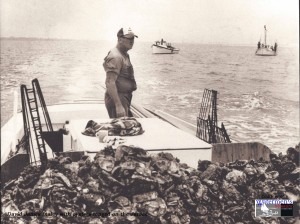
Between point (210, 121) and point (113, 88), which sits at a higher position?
point (113, 88)


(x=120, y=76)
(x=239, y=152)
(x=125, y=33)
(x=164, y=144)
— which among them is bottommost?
(x=239, y=152)

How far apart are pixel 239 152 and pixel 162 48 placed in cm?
148

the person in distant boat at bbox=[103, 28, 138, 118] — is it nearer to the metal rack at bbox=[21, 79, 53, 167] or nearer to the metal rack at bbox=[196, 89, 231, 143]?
the metal rack at bbox=[21, 79, 53, 167]

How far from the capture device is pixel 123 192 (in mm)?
4383

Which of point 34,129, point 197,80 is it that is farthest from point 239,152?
point 34,129

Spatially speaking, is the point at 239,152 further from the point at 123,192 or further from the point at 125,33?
the point at 125,33

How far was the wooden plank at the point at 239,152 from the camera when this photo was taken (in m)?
5.13

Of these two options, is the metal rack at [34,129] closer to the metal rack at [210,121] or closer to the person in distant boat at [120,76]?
the person in distant boat at [120,76]

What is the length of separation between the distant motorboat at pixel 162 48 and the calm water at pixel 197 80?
70mm

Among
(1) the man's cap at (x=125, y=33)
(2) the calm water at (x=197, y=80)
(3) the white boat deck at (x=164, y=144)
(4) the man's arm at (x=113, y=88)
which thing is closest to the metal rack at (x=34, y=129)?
(2) the calm water at (x=197, y=80)

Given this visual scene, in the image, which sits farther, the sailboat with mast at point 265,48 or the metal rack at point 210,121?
the sailboat with mast at point 265,48

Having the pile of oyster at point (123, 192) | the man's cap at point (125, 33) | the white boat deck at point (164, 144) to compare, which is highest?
the man's cap at point (125, 33)

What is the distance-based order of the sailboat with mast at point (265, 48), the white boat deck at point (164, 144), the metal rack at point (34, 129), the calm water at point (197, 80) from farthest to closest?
the sailboat with mast at point (265, 48) < the calm water at point (197, 80) < the white boat deck at point (164, 144) < the metal rack at point (34, 129)

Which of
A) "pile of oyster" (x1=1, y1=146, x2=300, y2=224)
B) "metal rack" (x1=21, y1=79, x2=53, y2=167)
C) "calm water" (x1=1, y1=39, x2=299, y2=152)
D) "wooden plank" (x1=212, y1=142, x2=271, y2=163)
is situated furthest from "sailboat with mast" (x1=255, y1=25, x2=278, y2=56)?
"metal rack" (x1=21, y1=79, x2=53, y2=167)
